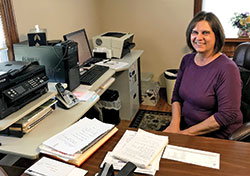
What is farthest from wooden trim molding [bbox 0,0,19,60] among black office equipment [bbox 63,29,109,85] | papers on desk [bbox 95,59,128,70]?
papers on desk [bbox 95,59,128,70]

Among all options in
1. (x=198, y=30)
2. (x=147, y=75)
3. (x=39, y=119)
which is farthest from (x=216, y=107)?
(x=147, y=75)

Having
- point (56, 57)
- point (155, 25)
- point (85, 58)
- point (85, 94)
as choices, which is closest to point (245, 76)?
point (85, 94)

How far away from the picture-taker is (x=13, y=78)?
1.48 m

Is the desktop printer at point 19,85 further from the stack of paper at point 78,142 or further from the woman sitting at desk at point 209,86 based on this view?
the woman sitting at desk at point 209,86

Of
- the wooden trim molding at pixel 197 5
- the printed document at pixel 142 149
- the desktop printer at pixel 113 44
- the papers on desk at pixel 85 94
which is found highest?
the wooden trim molding at pixel 197 5

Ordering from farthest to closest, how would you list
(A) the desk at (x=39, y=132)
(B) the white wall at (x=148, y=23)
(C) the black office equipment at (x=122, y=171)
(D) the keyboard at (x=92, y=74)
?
(B) the white wall at (x=148, y=23), (D) the keyboard at (x=92, y=74), (A) the desk at (x=39, y=132), (C) the black office equipment at (x=122, y=171)

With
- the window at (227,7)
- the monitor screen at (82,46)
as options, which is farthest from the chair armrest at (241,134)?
the window at (227,7)

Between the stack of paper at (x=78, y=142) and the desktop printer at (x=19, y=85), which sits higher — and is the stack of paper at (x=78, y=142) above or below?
below

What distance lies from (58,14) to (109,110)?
46.6 inches

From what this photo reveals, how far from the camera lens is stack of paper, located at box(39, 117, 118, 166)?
118 centimetres

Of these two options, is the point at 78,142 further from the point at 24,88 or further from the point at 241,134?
the point at 241,134

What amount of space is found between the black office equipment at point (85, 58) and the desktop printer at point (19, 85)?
0.60 metres

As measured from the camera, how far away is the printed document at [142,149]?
1.14 metres

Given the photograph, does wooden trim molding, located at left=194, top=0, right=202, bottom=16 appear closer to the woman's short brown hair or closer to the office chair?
the office chair
